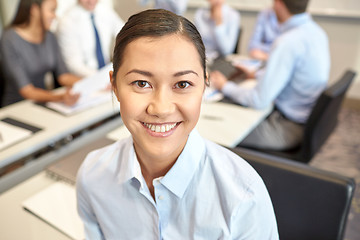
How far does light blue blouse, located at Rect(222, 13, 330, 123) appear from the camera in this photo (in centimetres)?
170

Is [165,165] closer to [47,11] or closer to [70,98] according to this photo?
[70,98]

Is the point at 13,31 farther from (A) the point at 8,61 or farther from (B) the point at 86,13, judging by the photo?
(B) the point at 86,13

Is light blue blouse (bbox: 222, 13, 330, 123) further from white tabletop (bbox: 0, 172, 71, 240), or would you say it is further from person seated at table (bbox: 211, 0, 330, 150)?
white tabletop (bbox: 0, 172, 71, 240)

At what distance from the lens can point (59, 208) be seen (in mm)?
1011

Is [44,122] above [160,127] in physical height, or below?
below

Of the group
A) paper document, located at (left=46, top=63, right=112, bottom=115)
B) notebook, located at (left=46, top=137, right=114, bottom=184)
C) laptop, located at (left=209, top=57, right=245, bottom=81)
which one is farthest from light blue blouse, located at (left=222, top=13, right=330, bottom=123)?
notebook, located at (left=46, top=137, right=114, bottom=184)

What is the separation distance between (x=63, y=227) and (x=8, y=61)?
4.70 ft

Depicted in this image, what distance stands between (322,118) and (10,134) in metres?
1.48

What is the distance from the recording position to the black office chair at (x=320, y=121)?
1.51 m

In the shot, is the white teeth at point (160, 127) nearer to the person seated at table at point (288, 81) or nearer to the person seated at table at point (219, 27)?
the person seated at table at point (288, 81)

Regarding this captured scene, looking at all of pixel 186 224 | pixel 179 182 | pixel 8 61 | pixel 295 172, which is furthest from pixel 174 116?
pixel 8 61

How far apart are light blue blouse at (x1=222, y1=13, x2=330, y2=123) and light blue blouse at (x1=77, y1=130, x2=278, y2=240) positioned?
1.09 m

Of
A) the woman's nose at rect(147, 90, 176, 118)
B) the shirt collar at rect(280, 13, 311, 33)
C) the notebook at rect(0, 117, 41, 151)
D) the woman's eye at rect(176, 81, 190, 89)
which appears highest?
the woman's eye at rect(176, 81, 190, 89)

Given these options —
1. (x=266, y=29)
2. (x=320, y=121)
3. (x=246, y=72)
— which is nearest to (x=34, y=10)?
(x=246, y=72)
